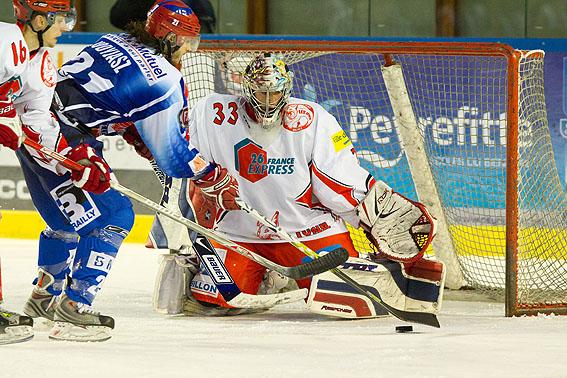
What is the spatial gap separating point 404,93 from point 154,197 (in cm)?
244

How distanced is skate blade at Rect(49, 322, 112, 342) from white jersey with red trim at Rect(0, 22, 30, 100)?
2.35 ft

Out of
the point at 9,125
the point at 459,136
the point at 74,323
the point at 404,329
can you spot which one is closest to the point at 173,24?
the point at 9,125

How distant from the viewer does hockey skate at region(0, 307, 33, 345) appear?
3895 mm

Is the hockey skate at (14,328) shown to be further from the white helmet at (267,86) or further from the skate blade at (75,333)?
the white helmet at (267,86)

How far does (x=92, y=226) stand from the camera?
398 centimetres

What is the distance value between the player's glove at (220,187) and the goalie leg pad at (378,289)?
402mm

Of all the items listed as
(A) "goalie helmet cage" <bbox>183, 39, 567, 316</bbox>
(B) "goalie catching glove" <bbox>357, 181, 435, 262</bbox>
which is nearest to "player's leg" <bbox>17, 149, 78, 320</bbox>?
(B) "goalie catching glove" <bbox>357, 181, 435, 262</bbox>

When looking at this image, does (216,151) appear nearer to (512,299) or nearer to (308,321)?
(308,321)

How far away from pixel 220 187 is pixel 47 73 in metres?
0.75

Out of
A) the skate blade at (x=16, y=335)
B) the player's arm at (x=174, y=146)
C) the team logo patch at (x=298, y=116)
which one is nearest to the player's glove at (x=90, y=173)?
the player's arm at (x=174, y=146)

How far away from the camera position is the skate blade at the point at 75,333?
3955 millimetres

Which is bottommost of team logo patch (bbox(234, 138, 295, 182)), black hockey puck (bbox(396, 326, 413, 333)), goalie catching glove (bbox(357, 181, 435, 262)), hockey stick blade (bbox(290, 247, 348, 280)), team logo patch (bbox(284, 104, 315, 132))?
black hockey puck (bbox(396, 326, 413, 333))

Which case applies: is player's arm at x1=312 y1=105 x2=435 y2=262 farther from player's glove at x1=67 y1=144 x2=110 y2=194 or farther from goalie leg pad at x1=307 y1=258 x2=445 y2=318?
player's glove at x1=67 y1=144 x2=110 y2=194

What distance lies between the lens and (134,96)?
398cm
